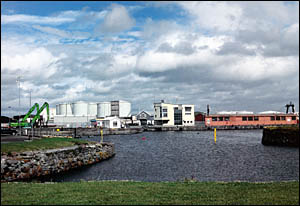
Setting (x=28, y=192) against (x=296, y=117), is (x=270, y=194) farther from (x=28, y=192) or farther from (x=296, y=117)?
(x=296, y=117)

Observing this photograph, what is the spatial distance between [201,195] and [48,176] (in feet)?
65.7

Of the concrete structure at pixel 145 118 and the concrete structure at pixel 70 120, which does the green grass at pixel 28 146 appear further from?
the concrete structure at pixel 145 118

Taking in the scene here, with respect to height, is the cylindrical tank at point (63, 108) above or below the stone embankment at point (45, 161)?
above

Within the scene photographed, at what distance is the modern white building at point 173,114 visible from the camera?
453ft

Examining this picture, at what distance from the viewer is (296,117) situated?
478 feet

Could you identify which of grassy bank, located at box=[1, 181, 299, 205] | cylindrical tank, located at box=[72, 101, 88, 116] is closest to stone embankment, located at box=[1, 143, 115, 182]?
grassy bank, located at box=[1, 181, 299, 205]

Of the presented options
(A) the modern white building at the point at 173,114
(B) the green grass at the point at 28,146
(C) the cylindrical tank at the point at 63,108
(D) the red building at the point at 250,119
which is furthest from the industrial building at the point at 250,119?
(B) the green grass at the point at 28,146

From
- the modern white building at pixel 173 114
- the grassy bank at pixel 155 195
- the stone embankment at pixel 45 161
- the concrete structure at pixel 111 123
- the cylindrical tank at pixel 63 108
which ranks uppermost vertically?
the cylindrical tank at pixel 63 108

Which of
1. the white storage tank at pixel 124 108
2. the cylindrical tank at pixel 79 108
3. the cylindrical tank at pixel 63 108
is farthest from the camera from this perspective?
the cylindrical tank at pixel 63 108

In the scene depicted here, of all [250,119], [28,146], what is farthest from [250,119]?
[28,146]

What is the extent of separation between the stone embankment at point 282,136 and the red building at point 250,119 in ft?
249

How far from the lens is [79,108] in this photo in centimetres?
16712

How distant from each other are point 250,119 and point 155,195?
140683mm

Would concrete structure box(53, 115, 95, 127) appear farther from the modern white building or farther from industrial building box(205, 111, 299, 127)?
industrial building box(205, 111, 299, 127)
